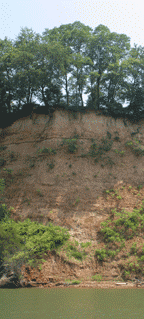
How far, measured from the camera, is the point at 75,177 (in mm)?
21375

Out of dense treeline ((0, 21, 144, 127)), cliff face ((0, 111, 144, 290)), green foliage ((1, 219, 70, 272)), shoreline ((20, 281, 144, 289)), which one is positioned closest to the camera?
shoreline ((20, 281, 144, 289))

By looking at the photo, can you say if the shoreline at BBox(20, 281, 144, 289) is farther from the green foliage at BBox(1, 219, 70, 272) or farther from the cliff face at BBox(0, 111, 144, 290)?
the green foliage at BBox(1, 219, 70, 272)

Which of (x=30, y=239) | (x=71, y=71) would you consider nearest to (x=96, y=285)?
(x=30, y=239)

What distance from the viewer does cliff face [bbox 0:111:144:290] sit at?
16812 mm

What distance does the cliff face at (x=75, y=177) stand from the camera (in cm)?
1681

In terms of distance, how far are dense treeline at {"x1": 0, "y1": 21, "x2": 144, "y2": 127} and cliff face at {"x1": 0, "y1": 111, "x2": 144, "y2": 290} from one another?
1.51m

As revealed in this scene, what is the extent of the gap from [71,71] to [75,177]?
943 cm

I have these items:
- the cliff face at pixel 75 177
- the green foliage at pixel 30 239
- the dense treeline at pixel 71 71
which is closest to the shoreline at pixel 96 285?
the cliff face at pixel 75 177

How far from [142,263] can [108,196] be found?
552 centimetres

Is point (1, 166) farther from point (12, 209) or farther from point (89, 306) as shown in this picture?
point (89, 306)

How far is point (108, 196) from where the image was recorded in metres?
20.5

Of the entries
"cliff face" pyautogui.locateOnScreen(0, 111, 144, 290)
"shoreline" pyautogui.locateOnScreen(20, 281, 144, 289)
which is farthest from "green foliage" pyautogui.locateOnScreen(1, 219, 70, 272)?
"shoreline" pyautogui.locateOnScreen(20, 281, 144, 289)

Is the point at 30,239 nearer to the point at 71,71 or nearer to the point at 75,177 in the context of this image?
the point at 75,177

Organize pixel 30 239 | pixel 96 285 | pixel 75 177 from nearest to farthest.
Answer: pixel 96 285 < pixel 30 239 < pixel 75 177
